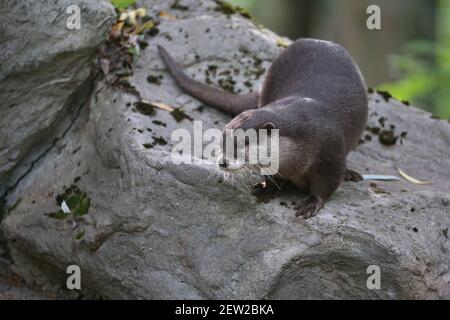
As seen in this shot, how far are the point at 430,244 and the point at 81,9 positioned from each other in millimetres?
2514

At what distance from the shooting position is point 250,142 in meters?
3.48

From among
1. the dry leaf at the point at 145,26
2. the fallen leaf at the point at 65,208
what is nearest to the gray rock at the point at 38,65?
the fallen leaf at the point at 65,208

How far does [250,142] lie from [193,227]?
1.94 ft

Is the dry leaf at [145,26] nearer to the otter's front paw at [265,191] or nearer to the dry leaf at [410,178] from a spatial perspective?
the otter's front paw at [265,191]

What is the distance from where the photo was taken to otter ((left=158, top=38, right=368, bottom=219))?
3664 millimetres

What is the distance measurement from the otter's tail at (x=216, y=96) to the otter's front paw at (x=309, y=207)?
1.07 metres

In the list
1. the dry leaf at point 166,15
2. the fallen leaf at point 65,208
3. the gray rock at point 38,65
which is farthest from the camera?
the dry leaf at point 166,15

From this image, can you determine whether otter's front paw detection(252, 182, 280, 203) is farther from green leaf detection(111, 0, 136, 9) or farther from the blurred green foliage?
the blurred green foliage

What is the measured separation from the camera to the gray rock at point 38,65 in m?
3.92

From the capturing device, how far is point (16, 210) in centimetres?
422

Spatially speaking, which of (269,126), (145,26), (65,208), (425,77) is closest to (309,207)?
(269,126)
